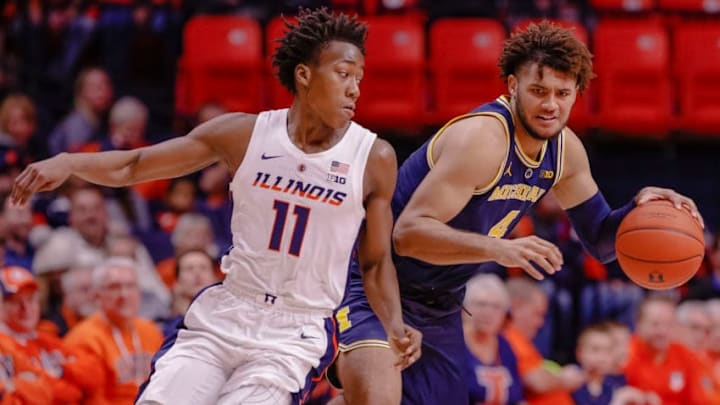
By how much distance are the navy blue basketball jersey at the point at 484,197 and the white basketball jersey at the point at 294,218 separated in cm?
66

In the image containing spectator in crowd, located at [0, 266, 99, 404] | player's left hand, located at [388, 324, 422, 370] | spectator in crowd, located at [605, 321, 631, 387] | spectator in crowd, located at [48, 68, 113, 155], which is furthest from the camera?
spectator in crowd, located at [48, 68, 113, 155]

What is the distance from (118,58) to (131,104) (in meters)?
1.32

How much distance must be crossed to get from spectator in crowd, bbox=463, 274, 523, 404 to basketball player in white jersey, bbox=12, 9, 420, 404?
2988 mm

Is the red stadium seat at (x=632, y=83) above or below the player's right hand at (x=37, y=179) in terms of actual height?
below

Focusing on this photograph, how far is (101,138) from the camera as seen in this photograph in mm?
9672

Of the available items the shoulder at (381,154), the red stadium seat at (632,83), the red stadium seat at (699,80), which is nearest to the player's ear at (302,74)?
the shoulder at (381,154)

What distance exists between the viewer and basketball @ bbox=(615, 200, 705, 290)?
5.23 m

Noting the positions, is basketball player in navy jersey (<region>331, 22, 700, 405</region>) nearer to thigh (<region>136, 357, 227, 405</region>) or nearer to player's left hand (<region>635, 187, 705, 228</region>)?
player's left hand (<region>635, 187, 705, 228</region>)

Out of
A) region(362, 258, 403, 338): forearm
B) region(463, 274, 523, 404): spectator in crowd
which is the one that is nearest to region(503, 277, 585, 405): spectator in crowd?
region(463, 274, 523, 404): spectator in crowd

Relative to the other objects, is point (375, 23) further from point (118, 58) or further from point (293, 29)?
point (293, 29)

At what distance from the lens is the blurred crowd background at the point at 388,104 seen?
28.9 ft

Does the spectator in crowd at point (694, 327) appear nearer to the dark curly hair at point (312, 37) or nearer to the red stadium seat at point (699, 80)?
the red stadium seat at point (699, 80)

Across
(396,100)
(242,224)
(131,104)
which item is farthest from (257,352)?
(396,100)

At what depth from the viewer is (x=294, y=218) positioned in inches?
183
